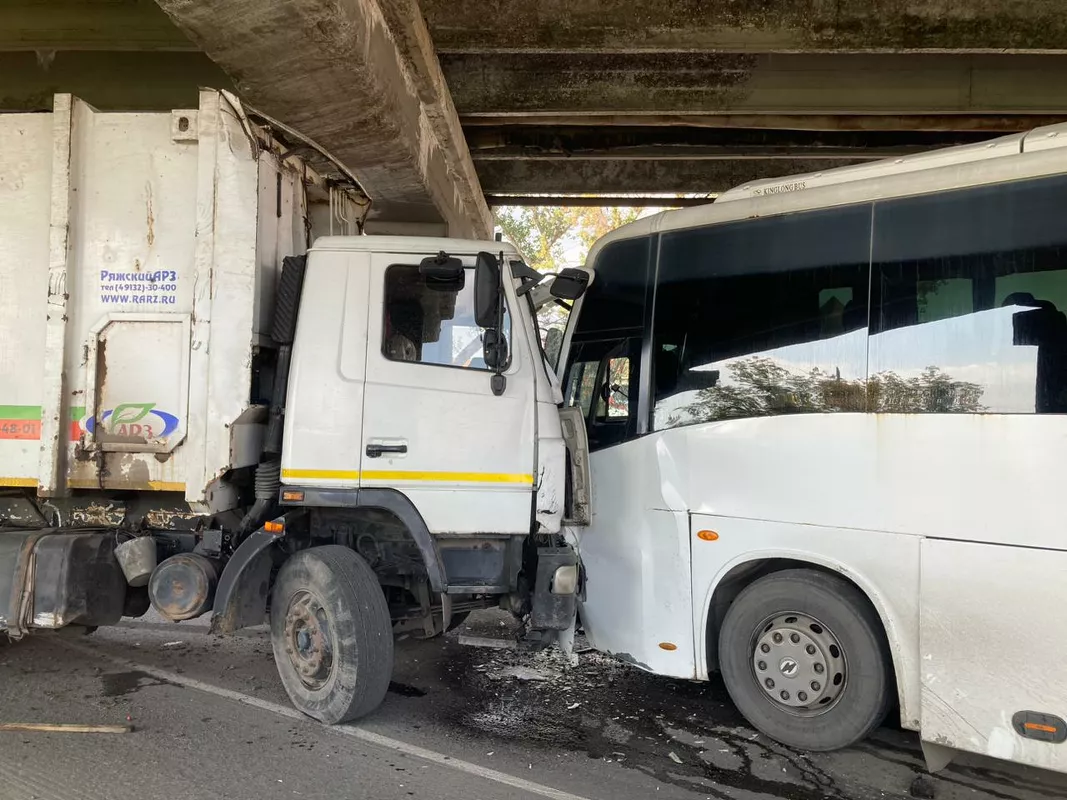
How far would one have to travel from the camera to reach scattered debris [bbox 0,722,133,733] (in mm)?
4133

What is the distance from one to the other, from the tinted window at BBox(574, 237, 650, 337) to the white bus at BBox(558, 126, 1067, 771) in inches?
0.6

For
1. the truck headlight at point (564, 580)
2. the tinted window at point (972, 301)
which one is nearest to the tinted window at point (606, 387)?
the truck headlight at point (564, 580)

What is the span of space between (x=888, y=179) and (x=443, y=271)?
253 centimetres

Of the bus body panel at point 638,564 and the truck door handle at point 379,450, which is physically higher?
the truck door handle at point 379,450

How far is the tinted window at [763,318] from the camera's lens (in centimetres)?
401

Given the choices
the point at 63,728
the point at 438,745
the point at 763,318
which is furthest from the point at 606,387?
the point at 63,728

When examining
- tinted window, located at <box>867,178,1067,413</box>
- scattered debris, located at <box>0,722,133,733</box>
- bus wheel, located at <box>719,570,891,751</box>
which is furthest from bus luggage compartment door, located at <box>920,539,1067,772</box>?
scattered debris, located at <box>0,722,133,733</box>

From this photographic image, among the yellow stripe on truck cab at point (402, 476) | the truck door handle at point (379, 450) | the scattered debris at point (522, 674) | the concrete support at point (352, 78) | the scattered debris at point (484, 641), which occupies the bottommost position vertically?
the scattered debris at point (522, 674)

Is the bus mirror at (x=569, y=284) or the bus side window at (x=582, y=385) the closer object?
the bus mirror at (x=569, y=284)

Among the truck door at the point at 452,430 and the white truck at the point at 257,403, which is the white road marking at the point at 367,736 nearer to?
the white truck at the point at 257,403

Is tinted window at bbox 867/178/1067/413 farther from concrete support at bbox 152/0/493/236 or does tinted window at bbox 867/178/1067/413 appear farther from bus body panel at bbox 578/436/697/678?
concrete support at bbox 152/0/493/236

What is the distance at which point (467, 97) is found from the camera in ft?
26.3

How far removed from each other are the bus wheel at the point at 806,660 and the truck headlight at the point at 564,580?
921 millimetres

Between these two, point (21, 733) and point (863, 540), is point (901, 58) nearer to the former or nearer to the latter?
point (863, 540)
